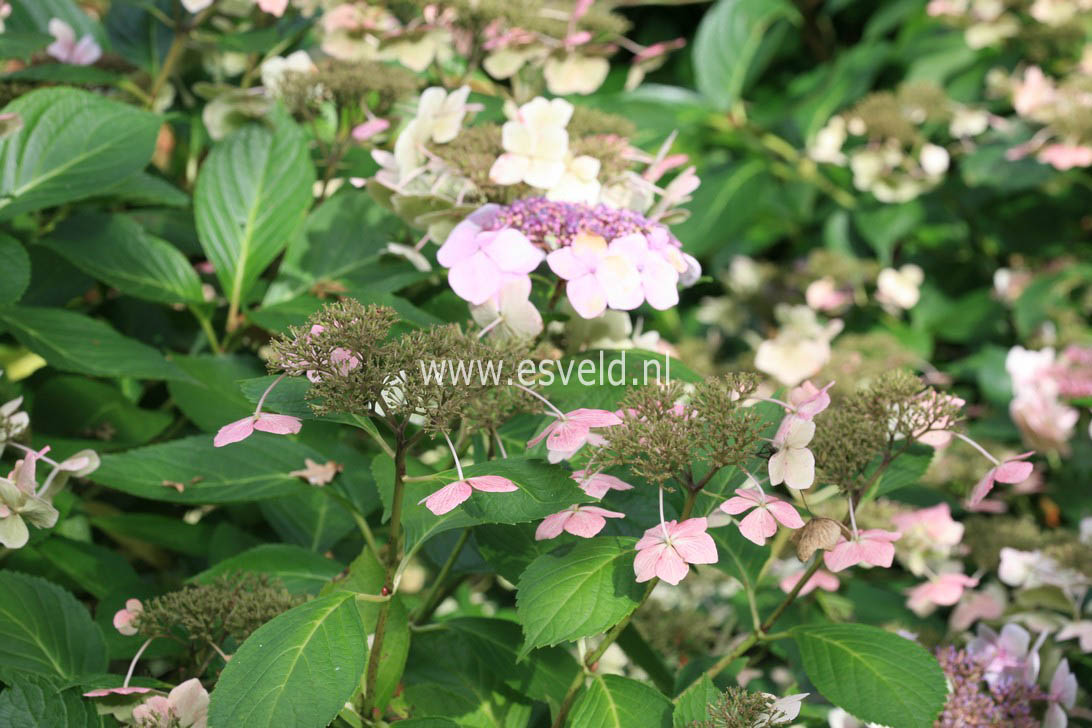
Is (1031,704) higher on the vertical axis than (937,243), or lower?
higher

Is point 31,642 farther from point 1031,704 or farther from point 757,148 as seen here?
point 757,148

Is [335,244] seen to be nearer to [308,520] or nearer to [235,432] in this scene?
[308,520]

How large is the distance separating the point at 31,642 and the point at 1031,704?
0.80 meters

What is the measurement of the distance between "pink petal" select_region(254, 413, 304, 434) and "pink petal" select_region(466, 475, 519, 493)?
4.0 inches

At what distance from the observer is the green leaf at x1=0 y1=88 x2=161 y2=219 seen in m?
0.91

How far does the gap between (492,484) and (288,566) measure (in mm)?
307

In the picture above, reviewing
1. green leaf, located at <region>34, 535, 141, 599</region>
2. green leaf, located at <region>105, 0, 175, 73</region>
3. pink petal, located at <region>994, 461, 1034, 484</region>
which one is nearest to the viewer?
pink petal, located at <region>994, 461, 1034, 484</region>

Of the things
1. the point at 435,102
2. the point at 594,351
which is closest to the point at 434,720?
the point at 594,351

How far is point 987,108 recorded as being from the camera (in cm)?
186

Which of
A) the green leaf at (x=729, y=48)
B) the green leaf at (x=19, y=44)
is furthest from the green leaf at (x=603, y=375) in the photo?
the green leaf at (x=729, y=48)

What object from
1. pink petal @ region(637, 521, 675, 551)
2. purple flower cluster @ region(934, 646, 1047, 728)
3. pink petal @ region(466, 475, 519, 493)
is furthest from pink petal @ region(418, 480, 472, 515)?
purple flower cluster @ region(934, 646, 1047, 728)

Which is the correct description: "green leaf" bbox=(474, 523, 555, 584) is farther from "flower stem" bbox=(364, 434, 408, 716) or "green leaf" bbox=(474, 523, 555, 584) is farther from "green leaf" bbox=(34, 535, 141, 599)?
"green leaf" bbox=(34, 535, 141, 599)

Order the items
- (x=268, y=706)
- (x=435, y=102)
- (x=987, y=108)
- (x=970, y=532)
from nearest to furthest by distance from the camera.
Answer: (x=268, y=706)
(x=435, y=102)
(x=970, y=532)
(x=987, y=108)

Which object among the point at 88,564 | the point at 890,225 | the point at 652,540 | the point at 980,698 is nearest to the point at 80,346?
the point at 88,564
